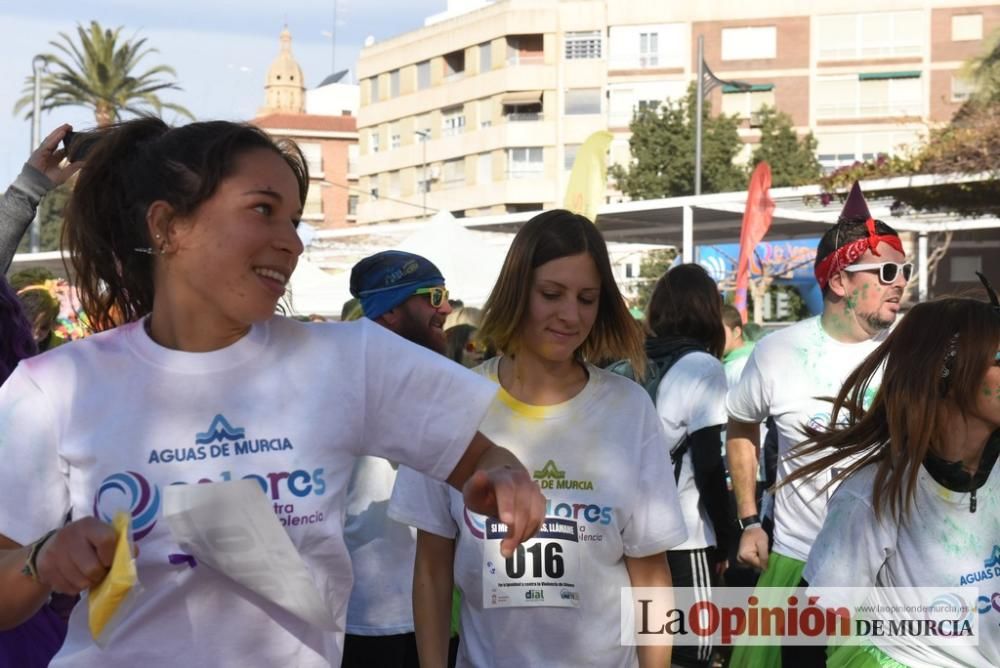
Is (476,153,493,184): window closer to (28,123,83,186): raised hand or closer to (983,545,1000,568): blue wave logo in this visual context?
(28,123,83,186): raised hand

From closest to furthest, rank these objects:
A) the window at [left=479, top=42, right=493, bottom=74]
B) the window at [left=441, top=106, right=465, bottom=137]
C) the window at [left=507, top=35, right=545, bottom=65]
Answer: the window at [left=507, top=35, right=545, bottom=65], the window at [left=479, top=42, right=493, bottom=74], the window at [left=441, top=106, right=465, bottom=137]

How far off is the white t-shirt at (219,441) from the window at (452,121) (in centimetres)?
Answer: 7236

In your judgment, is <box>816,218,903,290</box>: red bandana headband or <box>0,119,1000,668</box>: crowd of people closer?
<box>0,119,1000,668</box>: crowd of people

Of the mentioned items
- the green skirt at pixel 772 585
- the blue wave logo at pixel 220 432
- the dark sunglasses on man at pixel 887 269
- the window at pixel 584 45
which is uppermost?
the window at pixel 584 45

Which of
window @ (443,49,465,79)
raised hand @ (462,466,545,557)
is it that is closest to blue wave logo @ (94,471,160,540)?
raised hand @ (462,466,545,557)

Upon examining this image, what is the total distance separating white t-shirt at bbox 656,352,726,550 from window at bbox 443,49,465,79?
6957cm

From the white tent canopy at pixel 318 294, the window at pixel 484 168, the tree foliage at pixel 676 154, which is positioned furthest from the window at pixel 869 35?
the white tent canopy at pixel 318 294

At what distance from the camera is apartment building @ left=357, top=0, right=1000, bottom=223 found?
67.2 metres

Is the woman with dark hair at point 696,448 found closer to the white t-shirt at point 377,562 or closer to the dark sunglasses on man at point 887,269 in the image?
the dark sunglasses on man at point 887,269

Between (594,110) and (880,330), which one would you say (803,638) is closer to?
(880,330)

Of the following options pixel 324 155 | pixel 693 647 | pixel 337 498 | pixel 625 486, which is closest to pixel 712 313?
pixel 693 647

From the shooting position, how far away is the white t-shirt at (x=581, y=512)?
3.46 metres

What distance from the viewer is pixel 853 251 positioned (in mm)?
5645

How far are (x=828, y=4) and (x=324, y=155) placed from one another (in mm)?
40488
